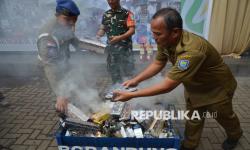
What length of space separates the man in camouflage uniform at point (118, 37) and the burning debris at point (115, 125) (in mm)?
2009

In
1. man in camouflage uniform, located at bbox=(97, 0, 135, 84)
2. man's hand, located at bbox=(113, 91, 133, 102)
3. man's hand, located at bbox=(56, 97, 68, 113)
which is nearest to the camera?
man's hand, located at bbox=(113, 91, 133, 102)

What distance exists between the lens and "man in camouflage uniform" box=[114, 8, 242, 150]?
7.58 feet

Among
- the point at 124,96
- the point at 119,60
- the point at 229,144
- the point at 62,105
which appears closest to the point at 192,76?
the point at 124,96

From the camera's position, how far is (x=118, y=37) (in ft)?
14.5

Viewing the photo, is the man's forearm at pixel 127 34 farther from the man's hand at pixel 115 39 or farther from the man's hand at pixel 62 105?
the man's hand at pixel 62 105

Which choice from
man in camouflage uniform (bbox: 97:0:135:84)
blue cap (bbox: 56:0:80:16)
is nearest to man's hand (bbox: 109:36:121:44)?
man in camouflage uniform (bbox: 97:0:135:84)

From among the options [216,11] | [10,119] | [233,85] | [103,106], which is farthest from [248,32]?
[10,119]

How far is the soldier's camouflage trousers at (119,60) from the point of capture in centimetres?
479

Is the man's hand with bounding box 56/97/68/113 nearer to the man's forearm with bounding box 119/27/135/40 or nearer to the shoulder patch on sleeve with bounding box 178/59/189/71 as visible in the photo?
the shoulder patch on sleeve with bounding box 178/59/189/71

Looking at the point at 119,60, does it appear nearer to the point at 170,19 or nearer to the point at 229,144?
the point at 229,144

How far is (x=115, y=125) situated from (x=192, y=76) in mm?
1046

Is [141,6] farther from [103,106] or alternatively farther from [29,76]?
[103,106]

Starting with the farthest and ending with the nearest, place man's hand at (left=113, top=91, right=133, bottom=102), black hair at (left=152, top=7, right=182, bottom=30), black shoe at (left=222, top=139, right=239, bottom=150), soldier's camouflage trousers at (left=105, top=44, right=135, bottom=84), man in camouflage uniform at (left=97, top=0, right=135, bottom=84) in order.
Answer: soldier's camouflage trousers at (left=105, top=44, right=135, bottom=84) → man in camouflage uniform at (left=97, top=0, right=135, bottom=84) → black shoe at (left=222, top=139, right=239, bottom=150) → man's hand at (left=113, top=91, right=133, bottom=102) → black hair at (left=152, top=7, right=182, bottom=30)

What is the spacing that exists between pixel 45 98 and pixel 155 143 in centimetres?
373
